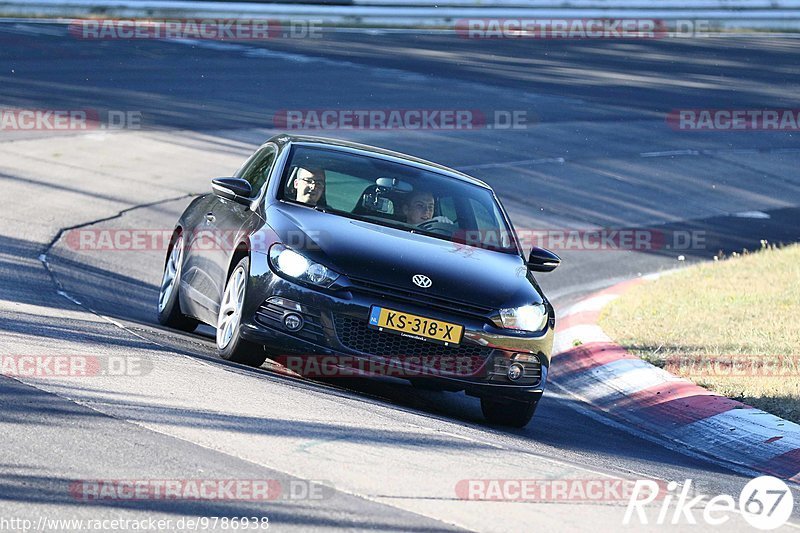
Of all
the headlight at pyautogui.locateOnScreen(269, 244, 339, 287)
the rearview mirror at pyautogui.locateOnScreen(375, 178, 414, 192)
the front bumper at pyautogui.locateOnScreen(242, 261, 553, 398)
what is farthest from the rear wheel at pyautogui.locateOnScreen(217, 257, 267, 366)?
the rearview mirror at pyautogui.locateOnScreen(375, 178, 414, 192)

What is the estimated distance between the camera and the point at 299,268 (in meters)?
7.77

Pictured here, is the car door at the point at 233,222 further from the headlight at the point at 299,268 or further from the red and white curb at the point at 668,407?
the red and white curb at the point at 668,407

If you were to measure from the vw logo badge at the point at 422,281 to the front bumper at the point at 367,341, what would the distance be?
122mm

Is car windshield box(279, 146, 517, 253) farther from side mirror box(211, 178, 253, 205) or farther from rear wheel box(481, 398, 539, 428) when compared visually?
rear wheel box(481, 398, 539, 428)

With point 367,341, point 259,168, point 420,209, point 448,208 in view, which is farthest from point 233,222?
point 367,341

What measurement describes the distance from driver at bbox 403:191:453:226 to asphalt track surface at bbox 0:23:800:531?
3.72ft

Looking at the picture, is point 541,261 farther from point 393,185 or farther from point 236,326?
point 236,326

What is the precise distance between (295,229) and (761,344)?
430 centimetres

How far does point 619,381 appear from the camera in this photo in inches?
393

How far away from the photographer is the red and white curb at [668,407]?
8094mm

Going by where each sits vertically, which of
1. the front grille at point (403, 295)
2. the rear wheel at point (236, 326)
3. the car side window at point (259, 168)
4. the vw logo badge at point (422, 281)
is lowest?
the rear wheel at point (236, 326)

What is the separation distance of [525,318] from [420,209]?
1310 mm

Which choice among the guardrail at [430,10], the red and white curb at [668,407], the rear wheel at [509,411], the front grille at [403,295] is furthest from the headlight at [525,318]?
the guardrail at [430,10]

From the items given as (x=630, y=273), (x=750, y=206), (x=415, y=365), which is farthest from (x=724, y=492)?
(x=750, y=206)
